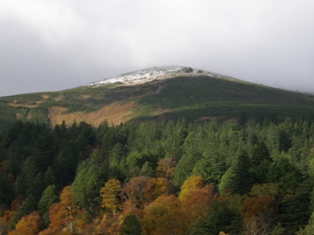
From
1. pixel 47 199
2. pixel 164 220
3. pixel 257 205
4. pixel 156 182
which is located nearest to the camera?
pixel 257 205

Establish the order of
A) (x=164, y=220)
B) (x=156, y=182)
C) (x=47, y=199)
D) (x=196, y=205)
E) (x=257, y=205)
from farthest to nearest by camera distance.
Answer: (x=47, y=199), (x=156, y=182), (x=196, y=205), (x=164, y=220), (x=257, y=205)

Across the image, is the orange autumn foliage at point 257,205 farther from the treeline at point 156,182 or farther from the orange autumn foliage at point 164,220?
the orange autumn foliage at point 164,220

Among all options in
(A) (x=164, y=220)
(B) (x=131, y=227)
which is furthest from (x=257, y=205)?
(B) (x=131, y=227)

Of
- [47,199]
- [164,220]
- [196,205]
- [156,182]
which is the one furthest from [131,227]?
[47,199]

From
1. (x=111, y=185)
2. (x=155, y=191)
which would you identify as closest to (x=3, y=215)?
(x=111, y=185)

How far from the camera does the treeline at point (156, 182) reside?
50.3 m

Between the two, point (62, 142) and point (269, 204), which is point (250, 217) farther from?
point (62, 142)

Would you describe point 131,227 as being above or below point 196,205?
below

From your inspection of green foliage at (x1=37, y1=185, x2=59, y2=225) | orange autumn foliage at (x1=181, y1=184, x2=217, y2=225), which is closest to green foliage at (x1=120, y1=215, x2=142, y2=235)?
orange autumn foliage at (x1=181, y1=184, x2=217, y2=225)

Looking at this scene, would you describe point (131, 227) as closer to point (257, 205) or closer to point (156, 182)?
point (257, 205)

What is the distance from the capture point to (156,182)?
76.4m

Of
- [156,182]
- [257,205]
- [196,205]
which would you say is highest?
[257,205]

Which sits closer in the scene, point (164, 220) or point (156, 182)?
point (164, 220)

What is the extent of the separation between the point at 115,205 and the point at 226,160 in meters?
20.7
